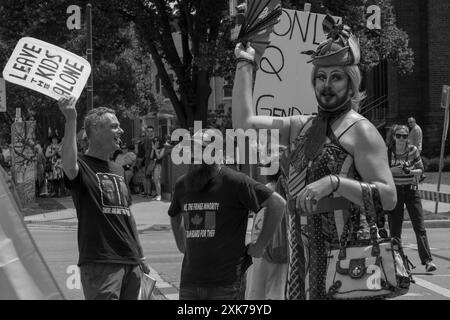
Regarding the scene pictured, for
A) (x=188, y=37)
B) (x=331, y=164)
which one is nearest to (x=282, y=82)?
(x=331, y=164)

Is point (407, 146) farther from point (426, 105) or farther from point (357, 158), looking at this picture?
point (426, 105)

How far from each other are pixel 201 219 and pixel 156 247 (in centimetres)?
756

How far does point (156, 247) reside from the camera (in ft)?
37.8

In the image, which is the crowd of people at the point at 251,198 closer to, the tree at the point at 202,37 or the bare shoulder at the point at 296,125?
the bare shoulder at the point at 296,125

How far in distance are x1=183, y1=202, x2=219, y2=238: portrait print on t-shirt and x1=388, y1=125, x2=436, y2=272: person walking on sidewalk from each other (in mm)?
4926

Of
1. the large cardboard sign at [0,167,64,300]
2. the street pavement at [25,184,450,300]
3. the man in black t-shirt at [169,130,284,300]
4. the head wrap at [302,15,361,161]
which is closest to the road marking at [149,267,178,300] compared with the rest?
the street pavement at [25,184,450,300]

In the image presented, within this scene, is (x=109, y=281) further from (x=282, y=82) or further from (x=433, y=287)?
(x=433, y=287)

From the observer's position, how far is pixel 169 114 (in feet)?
178

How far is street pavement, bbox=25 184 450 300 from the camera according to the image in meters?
7.63

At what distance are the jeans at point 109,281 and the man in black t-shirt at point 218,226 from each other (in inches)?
14.7

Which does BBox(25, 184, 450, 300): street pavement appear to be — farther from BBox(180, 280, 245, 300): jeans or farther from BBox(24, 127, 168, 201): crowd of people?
BBox(180, 280, 245, 300): jeans

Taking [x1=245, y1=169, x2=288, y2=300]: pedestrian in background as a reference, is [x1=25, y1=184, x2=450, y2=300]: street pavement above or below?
below

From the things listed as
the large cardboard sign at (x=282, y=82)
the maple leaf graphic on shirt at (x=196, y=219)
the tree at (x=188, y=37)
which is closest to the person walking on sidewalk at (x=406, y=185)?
the large cardboard sign at (x=282, y=82)

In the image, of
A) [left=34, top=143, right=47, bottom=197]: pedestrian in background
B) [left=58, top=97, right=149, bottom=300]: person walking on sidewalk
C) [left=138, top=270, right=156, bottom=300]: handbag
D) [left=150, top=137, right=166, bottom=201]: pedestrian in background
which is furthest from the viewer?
[left=34, top=143, right=47, bottom=197]: pedestrian in background
